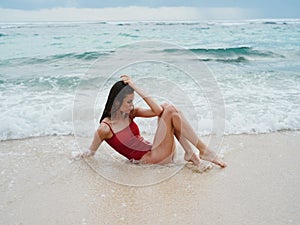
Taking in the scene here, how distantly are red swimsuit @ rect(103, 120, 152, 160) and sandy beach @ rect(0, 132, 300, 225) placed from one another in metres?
0.15

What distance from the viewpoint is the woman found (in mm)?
2924

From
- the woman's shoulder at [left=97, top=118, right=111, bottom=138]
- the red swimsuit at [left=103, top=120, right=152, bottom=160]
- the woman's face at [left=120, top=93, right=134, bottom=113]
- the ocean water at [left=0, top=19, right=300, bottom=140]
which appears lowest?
the ocean water at [left=0, top=19, right=300, bottom=140]

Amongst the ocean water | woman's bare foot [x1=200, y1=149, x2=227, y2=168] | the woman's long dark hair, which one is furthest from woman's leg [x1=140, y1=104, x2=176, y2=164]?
the ocean water

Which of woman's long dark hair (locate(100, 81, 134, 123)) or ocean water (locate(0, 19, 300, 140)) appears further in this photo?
ocean water (locate(0, 19, 300, 140))

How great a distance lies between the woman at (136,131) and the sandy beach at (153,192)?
0.46 ft

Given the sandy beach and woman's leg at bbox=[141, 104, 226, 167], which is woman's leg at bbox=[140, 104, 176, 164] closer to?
woman's leg at bbox=[141, 104, 226, 167]

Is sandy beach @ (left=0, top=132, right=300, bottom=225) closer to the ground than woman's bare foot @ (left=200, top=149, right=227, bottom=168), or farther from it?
closer to the ground

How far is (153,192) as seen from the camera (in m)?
2.80

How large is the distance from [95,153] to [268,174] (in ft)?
5.56

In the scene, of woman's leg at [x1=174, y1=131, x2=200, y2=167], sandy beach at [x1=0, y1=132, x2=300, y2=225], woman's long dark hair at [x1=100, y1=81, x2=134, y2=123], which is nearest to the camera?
sandy beach at [x1=0, y1=132, x2=300, y2=225]

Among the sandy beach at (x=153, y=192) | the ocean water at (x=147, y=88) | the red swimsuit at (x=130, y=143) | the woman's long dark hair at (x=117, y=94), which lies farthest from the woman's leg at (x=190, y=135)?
the ocean water at (x=147, y=88)

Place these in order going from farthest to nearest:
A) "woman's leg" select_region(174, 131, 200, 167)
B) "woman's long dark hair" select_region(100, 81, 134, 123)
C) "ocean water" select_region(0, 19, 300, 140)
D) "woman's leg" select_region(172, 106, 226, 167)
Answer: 1. "ocean water" select_region(0, 19, 300, 140)
2. "woman's leg" select_region(174, 131, 200, 167)
3. "woman's leg" select_region(172, 106, 226, 167)
4. "woman's long dark hair" select_region(100, 81, 134, 123)

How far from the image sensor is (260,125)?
436 centimetres

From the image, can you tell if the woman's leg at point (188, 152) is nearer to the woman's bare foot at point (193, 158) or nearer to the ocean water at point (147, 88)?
the woman's bare foot at point (193, 158)
